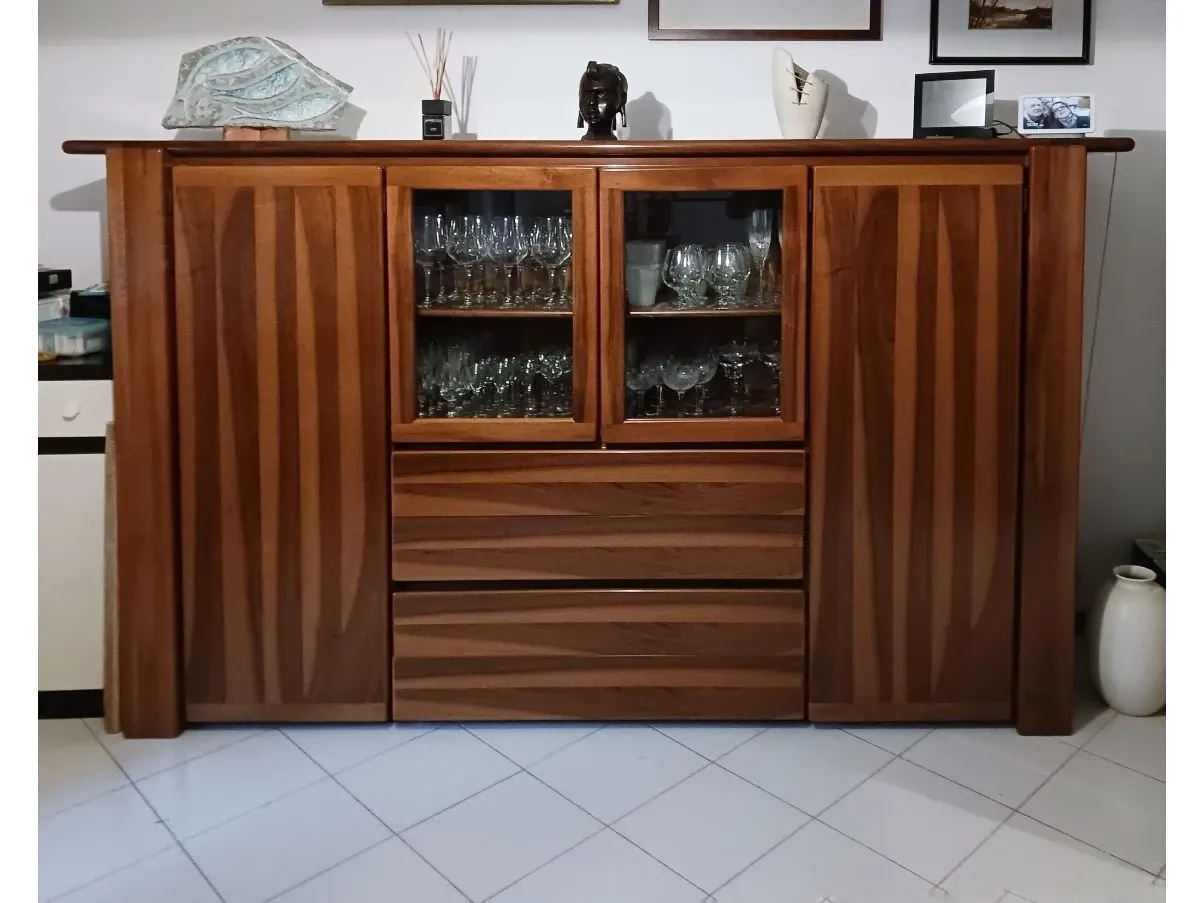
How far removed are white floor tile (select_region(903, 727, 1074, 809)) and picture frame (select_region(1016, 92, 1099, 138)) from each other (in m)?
1.41

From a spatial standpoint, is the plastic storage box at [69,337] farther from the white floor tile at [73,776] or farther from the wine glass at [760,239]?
the wine glass at [760,239]

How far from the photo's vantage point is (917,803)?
2.11 meters

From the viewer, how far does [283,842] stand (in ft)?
6.49

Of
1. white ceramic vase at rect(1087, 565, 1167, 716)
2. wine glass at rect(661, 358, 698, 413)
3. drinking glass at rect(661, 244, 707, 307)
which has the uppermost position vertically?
drinking glass at rect(661, 244, 707, 307)

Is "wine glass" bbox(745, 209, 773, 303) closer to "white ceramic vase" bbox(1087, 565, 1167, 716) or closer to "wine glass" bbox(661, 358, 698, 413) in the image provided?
"wine glass" bbox(661, 358, 698, 413)

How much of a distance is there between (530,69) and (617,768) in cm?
178

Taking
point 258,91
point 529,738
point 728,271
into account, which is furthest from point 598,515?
point 258,91

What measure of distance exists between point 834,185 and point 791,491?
0.69 m

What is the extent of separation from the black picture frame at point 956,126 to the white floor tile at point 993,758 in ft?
4.59

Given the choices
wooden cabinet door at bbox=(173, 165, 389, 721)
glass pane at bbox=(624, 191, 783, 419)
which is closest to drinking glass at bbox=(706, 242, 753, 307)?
glass pane at bbox=(624, 191, 783, 419)

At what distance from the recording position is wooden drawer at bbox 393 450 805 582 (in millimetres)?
2348

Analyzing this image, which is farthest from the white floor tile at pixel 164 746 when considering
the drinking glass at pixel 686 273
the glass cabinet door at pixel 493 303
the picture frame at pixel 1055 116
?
the picture frame at pixel 1055 116
